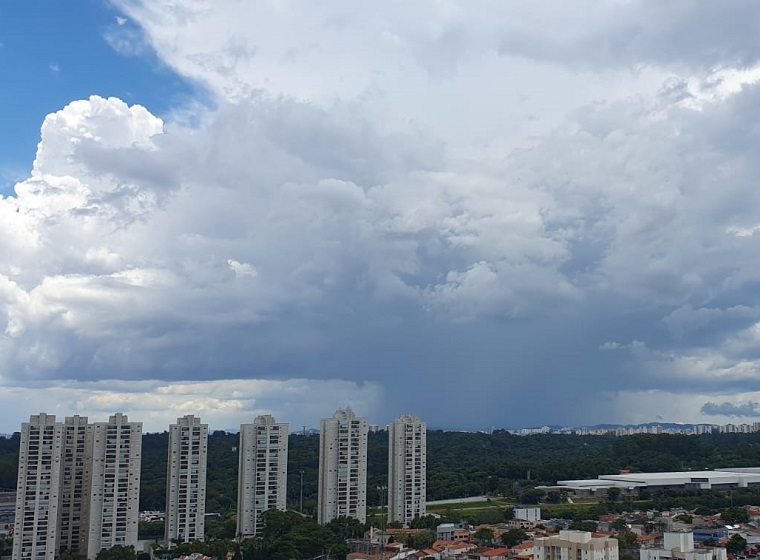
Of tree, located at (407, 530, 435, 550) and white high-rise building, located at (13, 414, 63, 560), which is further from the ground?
white high-rise building, located at (13, 414, 63, 560)

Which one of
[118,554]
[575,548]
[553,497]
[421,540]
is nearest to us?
[575,548]

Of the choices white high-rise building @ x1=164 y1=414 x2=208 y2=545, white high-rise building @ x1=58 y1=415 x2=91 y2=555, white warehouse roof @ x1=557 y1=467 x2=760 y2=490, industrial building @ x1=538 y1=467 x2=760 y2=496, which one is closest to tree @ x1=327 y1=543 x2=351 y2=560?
white high-rise building @ x1=164 y1=414 x2=208 y2=545

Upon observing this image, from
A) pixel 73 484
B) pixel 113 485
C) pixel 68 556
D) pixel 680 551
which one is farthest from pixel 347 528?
pixel 680 551

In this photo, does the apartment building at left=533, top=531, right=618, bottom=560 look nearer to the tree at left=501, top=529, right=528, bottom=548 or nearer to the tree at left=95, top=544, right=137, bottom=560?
the tree at left=501, top=529, right=528, bottom=548

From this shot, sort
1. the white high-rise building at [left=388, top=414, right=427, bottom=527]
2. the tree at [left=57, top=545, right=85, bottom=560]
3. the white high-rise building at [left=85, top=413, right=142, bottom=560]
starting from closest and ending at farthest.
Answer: the tree at [left=57, top=545, right=85, bottom=560], the white high-rise building at [left=85, top=413, right=142, bottom=560], the white high-rise building at [left=388, top=414, right=427, bottom=527]

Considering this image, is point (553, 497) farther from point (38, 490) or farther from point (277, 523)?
point (38, 490)

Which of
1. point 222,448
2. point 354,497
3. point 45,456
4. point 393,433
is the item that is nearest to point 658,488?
point 393,433
